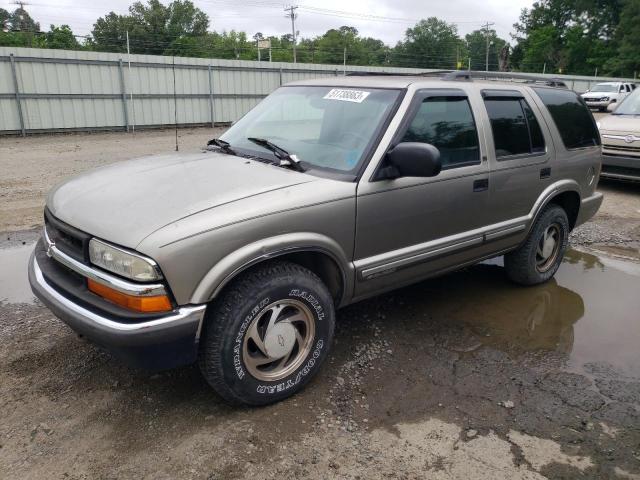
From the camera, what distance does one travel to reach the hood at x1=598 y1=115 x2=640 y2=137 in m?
8.78

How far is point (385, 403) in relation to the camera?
3129 mm

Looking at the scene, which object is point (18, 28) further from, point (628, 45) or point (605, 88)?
point (628, 45)

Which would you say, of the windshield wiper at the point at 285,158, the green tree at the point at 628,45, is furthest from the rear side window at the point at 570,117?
the green tree at the point at 628,45

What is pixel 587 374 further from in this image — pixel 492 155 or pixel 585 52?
pixel 585 52

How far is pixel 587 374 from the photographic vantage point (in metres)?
3.54

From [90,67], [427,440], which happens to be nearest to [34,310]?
[427,440]

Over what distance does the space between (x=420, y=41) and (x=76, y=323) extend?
100507 mm

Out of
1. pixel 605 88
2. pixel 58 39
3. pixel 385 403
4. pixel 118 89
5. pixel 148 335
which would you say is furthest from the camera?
pixel 58 39

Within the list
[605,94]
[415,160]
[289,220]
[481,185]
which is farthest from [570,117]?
[605,94]

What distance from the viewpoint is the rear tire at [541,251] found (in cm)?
475

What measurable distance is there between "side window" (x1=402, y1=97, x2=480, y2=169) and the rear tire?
1.20 m

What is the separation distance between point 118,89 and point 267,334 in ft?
57.9

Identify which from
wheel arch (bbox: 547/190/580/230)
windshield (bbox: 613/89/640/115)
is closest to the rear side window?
wheel arch (bbox: 547/190/580/230)

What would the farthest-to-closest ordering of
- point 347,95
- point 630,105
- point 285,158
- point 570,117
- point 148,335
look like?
1. point 630,105
2. point 570,117
3. point 347,95
4. point 285,158
5. point 148,335
